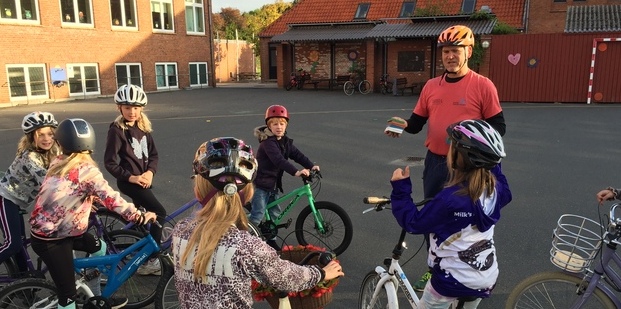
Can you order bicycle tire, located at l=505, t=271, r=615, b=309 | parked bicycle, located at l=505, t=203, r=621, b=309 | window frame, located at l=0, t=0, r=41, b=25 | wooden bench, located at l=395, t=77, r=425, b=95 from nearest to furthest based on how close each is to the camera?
1. parked bicycle, located at l=505, t=203, r=621, b=309
2. bicycle tire, located at l=505, t=271, r=615, b=309
3. window frame, located at l=0, t=0, r=41, b=25
4. wooden bench, located at l=395, t=77, r=425, b=95

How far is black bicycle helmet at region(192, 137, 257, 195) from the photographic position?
2.02m

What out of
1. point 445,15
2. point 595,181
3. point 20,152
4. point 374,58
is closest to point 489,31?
point 445,15

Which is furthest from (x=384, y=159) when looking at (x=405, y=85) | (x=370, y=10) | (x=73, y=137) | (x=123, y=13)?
(x=370, y=10)

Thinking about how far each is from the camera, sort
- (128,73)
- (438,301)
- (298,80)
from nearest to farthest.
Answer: (438,301) → (128,73) → (298,80)

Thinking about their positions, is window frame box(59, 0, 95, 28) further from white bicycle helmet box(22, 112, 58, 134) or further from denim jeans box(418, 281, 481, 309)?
denim jeans box(418, 281, 481, 309)

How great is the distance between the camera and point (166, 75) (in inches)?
1144

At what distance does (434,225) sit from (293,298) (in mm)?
849

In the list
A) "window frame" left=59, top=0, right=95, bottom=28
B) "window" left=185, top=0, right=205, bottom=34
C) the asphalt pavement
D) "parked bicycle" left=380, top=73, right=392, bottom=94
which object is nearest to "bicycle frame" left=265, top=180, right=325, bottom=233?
the asphalt pavement

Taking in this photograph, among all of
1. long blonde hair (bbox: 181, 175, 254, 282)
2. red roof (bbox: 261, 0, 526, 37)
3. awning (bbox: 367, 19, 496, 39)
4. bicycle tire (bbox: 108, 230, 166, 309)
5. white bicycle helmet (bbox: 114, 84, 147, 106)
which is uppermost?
red roof (bbox: 261, 0, 526, 37)

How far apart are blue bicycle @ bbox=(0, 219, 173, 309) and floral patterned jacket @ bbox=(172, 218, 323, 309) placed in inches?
58.0

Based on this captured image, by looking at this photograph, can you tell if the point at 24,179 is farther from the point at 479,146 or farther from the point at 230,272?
the point at 479,146

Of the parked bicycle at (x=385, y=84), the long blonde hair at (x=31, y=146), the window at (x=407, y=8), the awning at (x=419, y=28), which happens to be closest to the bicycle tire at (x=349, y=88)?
the parked bicycle at (x=385, y=84)

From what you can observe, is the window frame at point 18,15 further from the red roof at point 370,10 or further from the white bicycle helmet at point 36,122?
the white bicycle helmet at point 36,122

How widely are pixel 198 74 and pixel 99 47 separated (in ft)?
24.4
